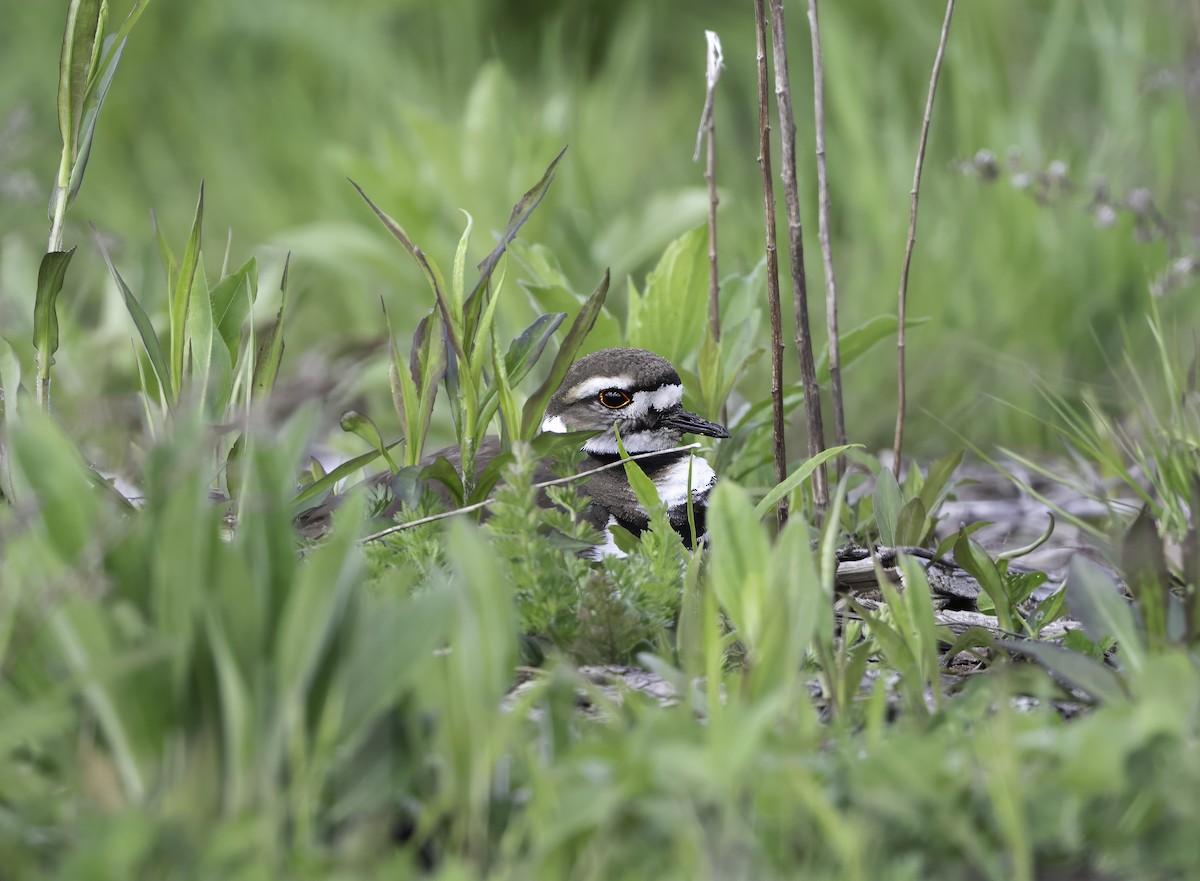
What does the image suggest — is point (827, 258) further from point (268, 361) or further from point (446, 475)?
point (268, 361)

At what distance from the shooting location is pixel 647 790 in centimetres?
181

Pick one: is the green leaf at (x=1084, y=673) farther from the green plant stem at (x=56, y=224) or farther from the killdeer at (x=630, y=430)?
the green plant stem at (x=56, y=224)

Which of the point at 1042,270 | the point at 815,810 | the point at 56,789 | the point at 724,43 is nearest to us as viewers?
the point at 815,810

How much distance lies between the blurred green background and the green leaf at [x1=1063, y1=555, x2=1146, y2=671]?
1711 millimetres

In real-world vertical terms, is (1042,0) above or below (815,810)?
above

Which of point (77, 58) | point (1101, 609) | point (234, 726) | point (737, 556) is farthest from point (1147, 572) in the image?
point (77, 58)

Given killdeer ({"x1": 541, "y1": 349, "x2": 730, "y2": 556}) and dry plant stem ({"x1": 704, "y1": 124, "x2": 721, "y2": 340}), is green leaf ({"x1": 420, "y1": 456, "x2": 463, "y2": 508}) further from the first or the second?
dry plant stem ({"x1": 704, "y1": 124, "x2": 721, "y2": 340})

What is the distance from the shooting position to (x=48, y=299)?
9.22ft

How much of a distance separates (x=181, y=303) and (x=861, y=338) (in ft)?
5.95

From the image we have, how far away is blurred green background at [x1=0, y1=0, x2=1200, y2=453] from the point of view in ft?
17.8

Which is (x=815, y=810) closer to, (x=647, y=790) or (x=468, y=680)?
(x=647, y=790)

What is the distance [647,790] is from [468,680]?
10.9 inches

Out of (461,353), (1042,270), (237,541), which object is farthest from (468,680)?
(1042,270)

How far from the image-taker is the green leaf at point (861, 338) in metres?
3.73
